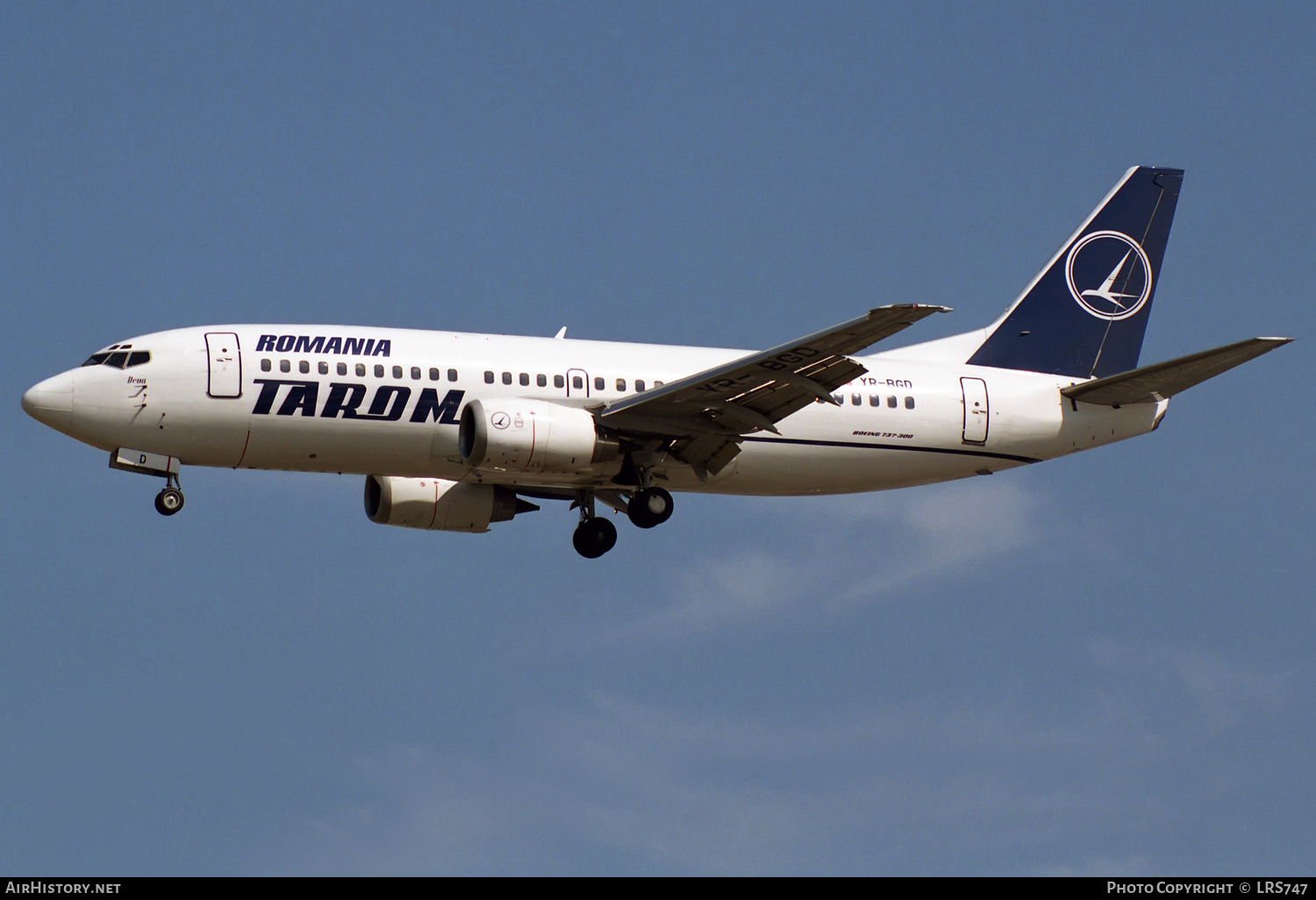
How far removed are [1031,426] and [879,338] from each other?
9.15 meters

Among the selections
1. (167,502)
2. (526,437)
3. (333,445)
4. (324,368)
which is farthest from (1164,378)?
(167,502)

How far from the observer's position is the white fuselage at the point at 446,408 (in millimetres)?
38500

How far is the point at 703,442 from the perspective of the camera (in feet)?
134

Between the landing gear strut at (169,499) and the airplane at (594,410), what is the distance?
0.12ft

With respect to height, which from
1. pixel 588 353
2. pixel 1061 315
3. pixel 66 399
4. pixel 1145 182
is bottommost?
pixel 66 399

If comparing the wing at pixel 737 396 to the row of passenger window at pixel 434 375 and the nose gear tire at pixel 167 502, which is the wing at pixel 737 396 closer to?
the row of passenger window at pixel 434 375

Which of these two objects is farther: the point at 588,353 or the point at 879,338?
the point at 588,353

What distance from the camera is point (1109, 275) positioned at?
156 feet

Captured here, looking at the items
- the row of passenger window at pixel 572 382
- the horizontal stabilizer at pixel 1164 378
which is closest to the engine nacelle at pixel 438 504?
the row of passenger window at pixel 572 382

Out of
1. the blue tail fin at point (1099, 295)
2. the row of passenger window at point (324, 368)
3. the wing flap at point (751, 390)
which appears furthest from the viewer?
the blue tail fin at point (1099, 295)

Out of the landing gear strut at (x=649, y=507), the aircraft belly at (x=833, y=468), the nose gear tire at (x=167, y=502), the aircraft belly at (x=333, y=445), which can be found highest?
the aircraft belly at (x=833, y=468)

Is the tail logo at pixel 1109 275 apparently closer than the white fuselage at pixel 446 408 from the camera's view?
No
